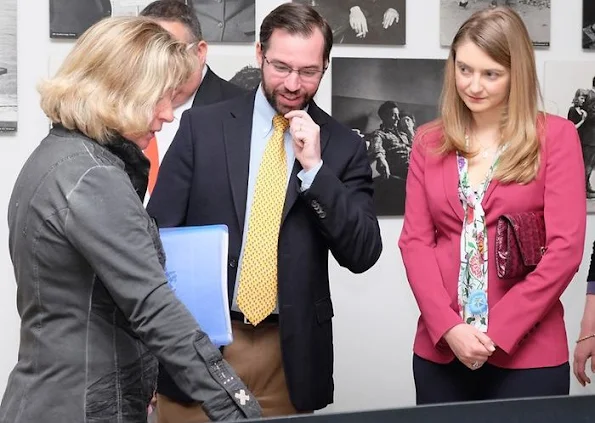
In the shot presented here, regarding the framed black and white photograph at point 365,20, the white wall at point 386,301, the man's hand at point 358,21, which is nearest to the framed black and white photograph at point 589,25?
the white wall at point 386,301

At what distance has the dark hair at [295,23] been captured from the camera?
2.32 metres

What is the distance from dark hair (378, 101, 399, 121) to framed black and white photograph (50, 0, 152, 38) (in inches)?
37.2

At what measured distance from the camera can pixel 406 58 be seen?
Result: 3.47 m

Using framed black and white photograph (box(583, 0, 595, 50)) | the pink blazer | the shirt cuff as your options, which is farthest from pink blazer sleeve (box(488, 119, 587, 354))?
framed black and white photograph (box(583, 0, 595, 50))

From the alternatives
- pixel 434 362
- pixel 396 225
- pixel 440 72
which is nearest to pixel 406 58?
pixel 440 72

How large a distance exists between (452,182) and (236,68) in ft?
4.19

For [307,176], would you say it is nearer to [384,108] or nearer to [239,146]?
[239,146]

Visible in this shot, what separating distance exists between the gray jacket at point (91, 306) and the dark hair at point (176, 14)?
133 centimetres

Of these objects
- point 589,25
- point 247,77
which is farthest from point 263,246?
point 589,25

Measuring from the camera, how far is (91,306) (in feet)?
5.39

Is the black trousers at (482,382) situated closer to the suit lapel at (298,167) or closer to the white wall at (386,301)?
the suit lapel at (298,167)

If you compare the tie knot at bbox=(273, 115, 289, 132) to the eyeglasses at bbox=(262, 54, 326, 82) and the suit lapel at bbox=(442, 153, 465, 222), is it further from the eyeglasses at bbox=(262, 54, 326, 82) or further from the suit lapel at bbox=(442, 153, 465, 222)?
the suit lapel at bbox=(442, 153, 465, 222)

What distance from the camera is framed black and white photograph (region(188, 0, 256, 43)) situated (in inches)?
129

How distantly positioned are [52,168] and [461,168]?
1.10 m
